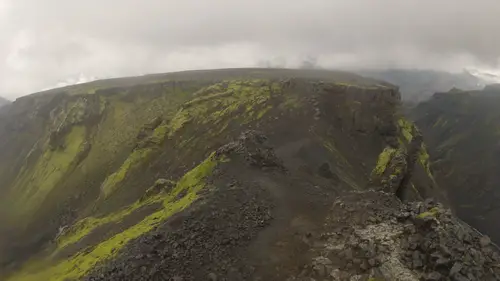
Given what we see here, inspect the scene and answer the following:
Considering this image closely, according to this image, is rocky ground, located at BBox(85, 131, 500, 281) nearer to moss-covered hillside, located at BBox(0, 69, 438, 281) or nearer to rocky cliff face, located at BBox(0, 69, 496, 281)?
rocky cliff face, located at BBox(0, 69, 496, 281)

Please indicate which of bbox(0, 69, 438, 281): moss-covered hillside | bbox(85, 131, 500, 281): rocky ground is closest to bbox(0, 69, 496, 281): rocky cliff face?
bbox(85, 131, 500, 281): rocky ground

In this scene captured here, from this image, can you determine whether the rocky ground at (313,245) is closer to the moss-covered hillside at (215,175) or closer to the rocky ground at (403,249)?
the rocky ground at (403,249)

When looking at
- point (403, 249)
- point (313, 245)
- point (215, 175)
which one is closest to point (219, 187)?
point (215, 175)

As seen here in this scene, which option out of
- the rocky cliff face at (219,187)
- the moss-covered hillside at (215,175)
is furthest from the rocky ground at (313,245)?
the moss-covered hillside at (215,175)

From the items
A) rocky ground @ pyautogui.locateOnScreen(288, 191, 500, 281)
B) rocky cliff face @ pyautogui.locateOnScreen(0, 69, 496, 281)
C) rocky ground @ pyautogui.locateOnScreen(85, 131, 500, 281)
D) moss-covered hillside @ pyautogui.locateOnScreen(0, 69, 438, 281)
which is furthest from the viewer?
moss-covered hillside @ pyautogui.locateOnScreen(0, 69, 438, 281)

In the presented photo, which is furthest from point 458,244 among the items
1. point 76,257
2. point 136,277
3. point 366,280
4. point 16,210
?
point 16,210
